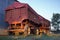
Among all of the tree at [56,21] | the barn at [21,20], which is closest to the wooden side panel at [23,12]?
the barn at [21,20]

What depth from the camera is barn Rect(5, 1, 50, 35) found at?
11625 mm

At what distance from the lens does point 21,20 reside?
11883 mm

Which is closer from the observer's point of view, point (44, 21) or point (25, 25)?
point (25, 25)

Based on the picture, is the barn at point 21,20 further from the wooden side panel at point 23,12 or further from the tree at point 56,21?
the tree at point 56,21

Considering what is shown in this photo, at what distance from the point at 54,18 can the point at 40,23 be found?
15757 millimetres

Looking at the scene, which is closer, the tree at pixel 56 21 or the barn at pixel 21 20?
the barn at pixel 21 20

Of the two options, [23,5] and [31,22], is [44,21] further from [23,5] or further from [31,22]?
[23,5]

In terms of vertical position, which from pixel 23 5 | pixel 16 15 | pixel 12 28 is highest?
pixel 23 5

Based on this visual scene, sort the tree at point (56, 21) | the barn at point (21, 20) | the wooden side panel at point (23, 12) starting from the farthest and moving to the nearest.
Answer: the tree at point (56, 21), the wooden side panel at point (23, 12), the barn at point (21, 20)

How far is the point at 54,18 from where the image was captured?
29.2m

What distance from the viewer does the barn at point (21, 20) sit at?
11.6 meters

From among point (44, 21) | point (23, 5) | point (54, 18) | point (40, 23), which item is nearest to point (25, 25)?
point (23, 5)

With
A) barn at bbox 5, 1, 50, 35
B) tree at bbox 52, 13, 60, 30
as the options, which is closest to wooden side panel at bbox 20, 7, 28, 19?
barn at bbox 5, 1, 50, 35

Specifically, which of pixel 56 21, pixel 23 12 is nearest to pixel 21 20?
pixel 23 12
